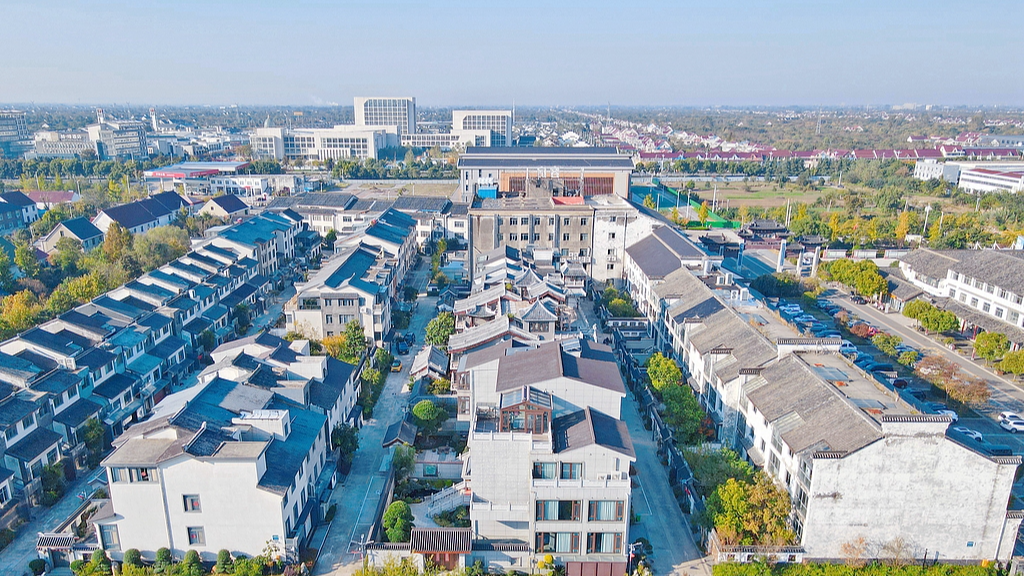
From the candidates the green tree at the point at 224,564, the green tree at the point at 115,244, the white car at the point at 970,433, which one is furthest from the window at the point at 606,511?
the green tree at the point at 115,244

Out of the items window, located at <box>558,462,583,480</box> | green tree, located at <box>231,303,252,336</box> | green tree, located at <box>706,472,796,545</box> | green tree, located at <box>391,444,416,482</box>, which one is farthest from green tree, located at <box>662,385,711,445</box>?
green tree, located at <box>231,303,252,336</box>

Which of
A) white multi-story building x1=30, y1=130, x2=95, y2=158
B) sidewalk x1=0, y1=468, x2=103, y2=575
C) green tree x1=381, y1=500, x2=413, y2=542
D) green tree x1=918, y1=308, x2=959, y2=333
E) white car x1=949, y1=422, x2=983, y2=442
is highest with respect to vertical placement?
white multi-story building x1=30, y1=130, x2=95, y2=158

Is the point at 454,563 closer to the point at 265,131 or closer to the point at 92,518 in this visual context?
the point at 92,518

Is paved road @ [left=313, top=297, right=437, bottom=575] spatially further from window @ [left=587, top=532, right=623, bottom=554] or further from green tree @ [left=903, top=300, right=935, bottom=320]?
green tree @ [left=903, top=300, right=935, bottom=320]

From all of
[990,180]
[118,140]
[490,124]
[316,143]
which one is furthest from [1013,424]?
[118,140]

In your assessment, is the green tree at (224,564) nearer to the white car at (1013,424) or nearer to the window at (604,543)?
the window at (604,543)

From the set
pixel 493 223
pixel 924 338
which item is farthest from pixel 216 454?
pixel 924 338
